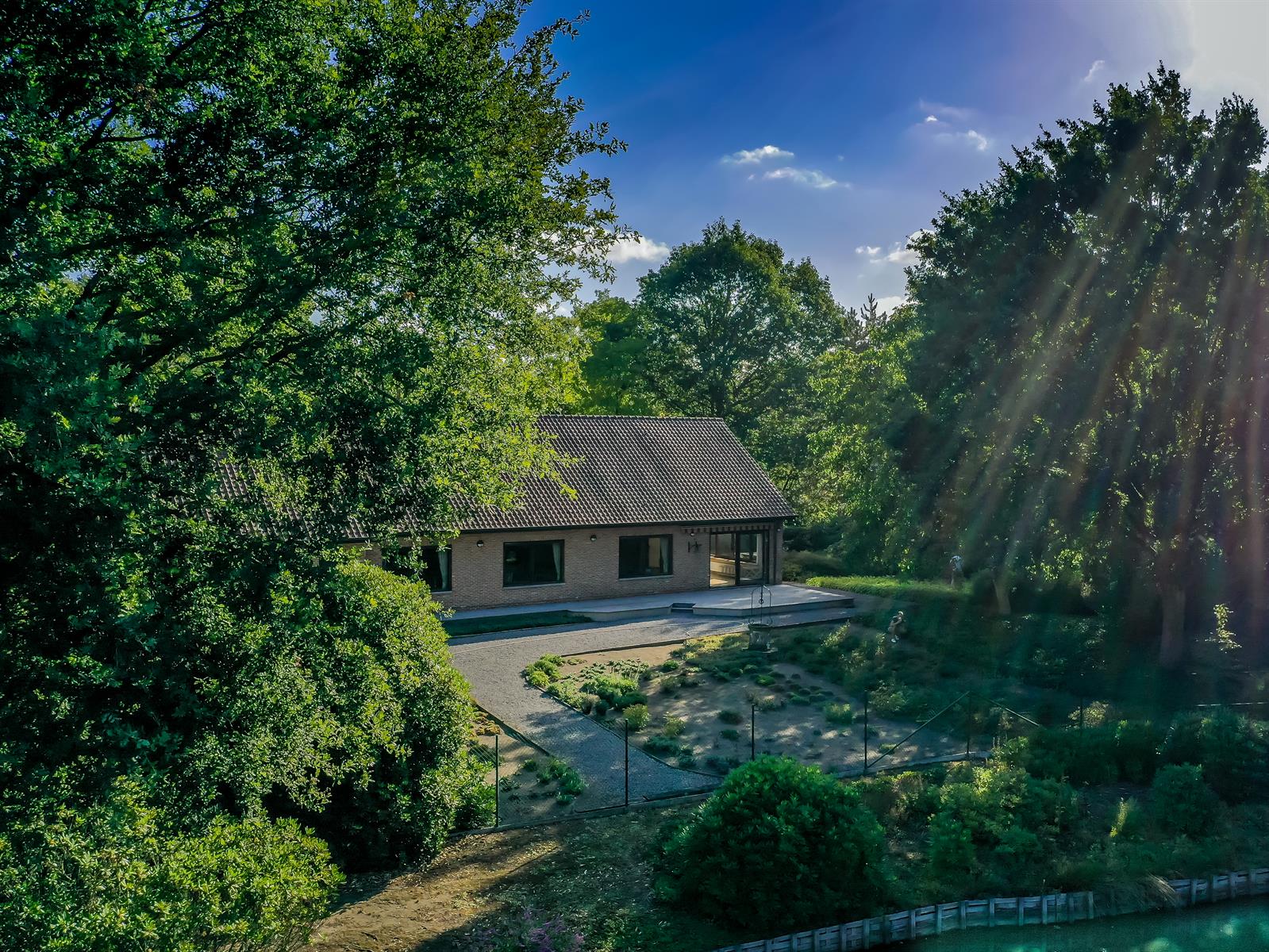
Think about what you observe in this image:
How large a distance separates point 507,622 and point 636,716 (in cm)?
941

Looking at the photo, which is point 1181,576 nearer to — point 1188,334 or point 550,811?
point 1188,334

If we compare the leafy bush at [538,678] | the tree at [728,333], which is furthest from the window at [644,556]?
the tree at [728,333]

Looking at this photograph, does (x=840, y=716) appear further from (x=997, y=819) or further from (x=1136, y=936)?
(x=1136, y=936)

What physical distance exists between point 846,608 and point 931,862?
58.6 ft

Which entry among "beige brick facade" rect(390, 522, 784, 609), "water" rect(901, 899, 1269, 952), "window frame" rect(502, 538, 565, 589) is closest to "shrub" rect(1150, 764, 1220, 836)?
"water" rect(901, 899, 1269, 952)

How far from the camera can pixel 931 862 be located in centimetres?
957

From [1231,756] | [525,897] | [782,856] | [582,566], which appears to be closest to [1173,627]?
[1231,756]

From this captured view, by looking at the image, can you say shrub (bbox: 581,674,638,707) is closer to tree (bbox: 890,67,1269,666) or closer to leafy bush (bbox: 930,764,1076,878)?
leafy bush (bbox: 930,764,1076,878)

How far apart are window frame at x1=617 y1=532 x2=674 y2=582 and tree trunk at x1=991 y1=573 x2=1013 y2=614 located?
10.5 meters

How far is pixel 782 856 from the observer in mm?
8414

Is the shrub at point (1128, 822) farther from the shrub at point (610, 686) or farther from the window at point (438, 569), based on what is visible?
the window at point (438, 569)

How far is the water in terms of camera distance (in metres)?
8.55

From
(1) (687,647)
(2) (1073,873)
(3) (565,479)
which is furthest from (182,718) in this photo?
(3) (565,479)

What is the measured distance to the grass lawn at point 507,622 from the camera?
23.6m
